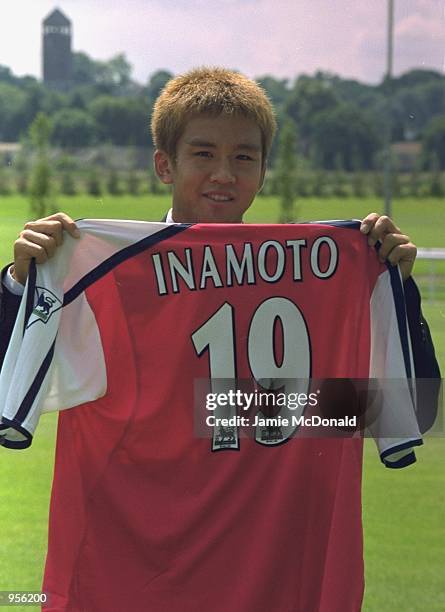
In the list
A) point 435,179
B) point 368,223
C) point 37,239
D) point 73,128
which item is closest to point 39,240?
point 37,239

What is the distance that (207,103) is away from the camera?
5.91 feet

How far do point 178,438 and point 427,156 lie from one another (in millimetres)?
19038

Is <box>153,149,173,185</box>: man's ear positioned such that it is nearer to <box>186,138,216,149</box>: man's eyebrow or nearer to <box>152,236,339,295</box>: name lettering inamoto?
<box>186,138,216,149</box>: man's eyebrow

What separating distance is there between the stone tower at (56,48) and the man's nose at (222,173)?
15504 millimetres

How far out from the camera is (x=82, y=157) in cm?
1911

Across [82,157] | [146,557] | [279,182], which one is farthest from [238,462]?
[279,182]

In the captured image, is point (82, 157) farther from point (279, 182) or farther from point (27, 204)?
point (279, 182)

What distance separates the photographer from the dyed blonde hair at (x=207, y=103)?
180 centimetres

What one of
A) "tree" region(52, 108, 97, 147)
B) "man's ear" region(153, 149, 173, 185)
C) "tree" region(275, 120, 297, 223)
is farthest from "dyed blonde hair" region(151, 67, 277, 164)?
"tree" region(275, 120, 297, 223)

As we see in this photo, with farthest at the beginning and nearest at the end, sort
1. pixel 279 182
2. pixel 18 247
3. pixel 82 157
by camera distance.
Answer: pixel 279 182, pixel 82 157, pixel 18 247

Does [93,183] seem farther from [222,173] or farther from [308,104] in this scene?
[222,173]

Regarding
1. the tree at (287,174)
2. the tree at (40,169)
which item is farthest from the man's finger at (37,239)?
the tree at (287,174)

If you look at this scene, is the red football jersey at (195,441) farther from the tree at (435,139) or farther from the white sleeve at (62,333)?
the tree at (435,139)

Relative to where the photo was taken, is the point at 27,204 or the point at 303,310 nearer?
the point at 303,310
